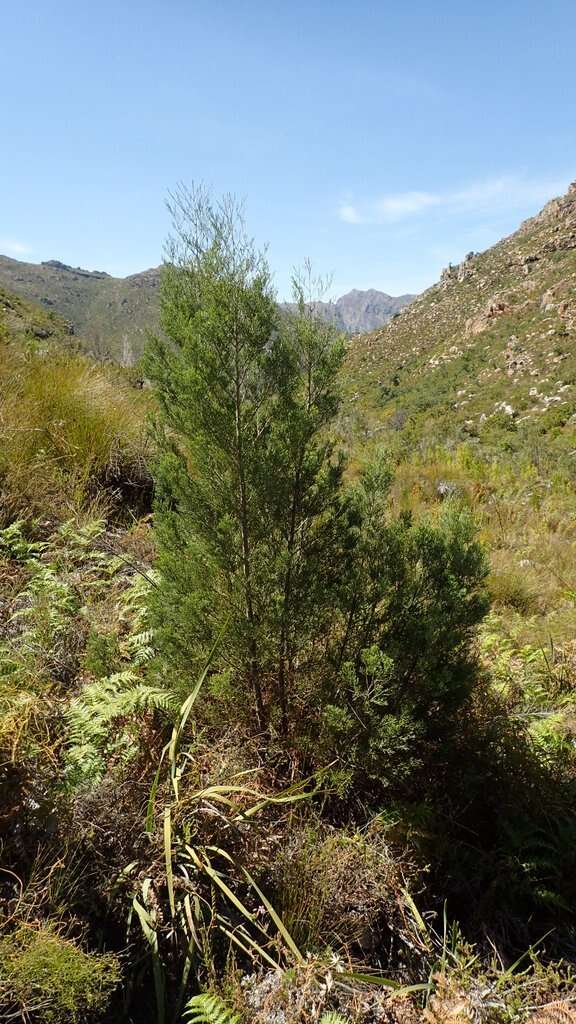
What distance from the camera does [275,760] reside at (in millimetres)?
2328

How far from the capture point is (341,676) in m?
2.15

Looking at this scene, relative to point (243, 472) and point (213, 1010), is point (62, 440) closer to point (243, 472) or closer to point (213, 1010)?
point (243, 472)

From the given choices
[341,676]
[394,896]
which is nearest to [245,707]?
[341,676]

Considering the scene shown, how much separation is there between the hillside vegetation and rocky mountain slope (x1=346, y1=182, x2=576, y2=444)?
25.9 metres

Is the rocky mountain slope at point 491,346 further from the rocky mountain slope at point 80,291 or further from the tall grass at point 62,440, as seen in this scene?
the rocky mountain slope at point 80,291

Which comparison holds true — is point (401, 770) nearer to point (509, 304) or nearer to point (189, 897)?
point (189, 897)

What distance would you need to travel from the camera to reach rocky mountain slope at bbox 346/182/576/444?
115ft

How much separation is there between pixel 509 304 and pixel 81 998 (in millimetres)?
56850

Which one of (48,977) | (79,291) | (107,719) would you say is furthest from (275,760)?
(79,291)

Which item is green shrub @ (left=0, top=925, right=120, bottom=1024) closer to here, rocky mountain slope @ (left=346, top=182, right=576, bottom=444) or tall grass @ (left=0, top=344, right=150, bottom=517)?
tall grass @ (left=0, top=344, right=150, bottom=517)

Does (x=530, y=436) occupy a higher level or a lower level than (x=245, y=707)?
higher

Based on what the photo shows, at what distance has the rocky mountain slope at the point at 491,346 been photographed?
3512cm

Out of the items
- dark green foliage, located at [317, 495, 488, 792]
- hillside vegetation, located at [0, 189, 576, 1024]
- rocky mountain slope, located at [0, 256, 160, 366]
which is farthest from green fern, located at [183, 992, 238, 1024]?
rocky mountain slope, located at [0, 256, 160, 366]

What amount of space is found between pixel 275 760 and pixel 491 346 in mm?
50014
